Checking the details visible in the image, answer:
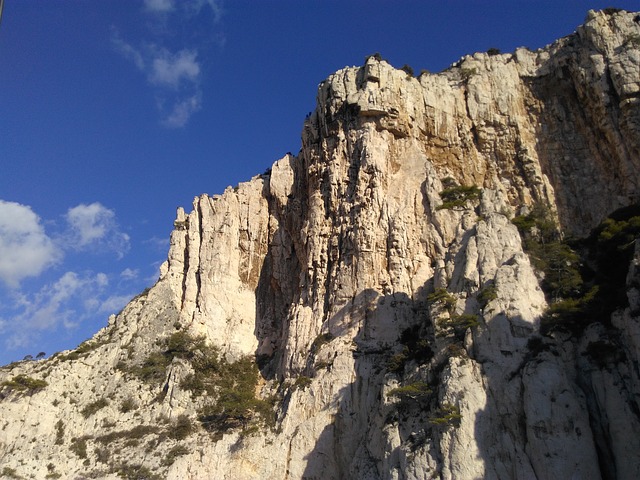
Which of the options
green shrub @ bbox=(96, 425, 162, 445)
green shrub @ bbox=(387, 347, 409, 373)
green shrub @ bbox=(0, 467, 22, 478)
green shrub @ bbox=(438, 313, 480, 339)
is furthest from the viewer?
green shrub @ bbox=(96, 425, 162, 445)

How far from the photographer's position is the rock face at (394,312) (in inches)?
979

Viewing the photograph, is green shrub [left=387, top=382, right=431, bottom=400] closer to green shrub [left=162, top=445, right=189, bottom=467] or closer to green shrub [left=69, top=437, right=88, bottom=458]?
green shrub [left=162, top=445, right=189, bottom=467]

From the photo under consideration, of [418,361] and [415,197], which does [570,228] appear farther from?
[418,361]

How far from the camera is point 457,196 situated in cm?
3831

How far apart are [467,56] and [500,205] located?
1591 cm

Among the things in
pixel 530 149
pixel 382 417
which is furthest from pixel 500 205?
pixel 382 417

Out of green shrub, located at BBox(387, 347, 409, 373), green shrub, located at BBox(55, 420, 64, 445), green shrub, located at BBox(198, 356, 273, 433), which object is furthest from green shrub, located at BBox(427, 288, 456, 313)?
green shrub, located at BBox(55, 420, 64, 445)

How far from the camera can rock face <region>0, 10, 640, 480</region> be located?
24859 mm

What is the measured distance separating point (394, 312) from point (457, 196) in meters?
8.31

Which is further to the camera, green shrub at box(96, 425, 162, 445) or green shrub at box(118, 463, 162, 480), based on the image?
green shrub at box(96, 425, 162, 445)

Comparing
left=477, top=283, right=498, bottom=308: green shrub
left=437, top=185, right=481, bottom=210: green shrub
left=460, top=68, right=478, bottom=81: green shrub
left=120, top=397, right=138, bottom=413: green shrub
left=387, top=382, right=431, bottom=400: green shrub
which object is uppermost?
left=460, top=68, right=478, bottom=81: green shrub

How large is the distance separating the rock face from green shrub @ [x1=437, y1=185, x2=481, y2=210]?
120 millimetres

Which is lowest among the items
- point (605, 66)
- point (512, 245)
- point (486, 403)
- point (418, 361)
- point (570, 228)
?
point (486, 403)

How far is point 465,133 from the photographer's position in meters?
43.9
